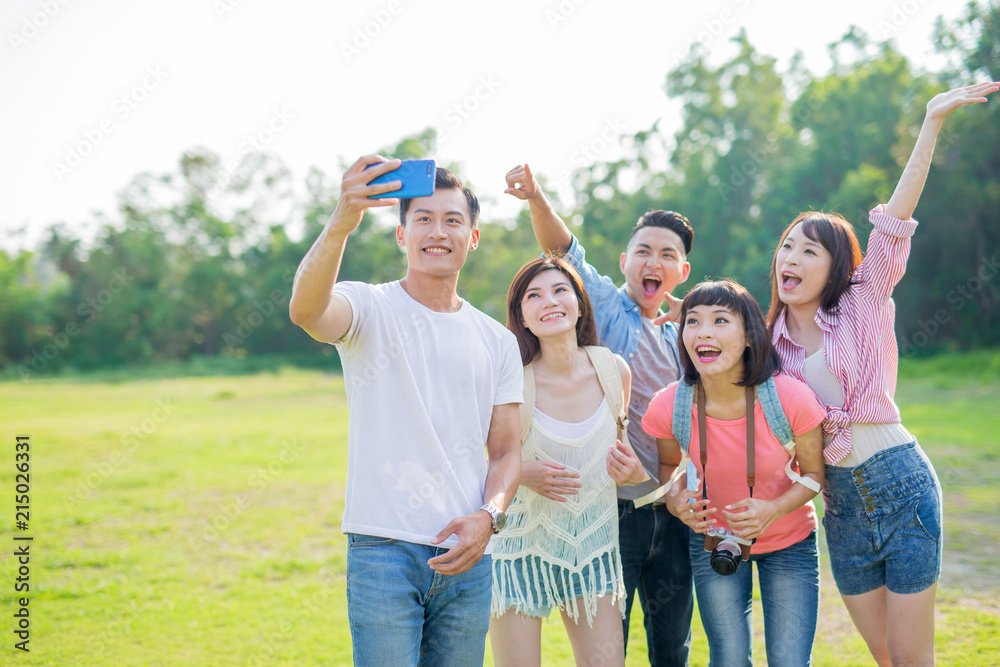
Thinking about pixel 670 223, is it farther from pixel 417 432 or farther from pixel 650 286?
pixel 417 432

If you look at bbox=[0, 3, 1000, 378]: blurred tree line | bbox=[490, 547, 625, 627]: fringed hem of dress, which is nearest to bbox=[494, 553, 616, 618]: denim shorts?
bbox=[490, 547, 625, 627]: fringed hem of dress

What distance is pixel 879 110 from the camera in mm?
26234

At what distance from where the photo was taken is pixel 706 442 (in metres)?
2.97

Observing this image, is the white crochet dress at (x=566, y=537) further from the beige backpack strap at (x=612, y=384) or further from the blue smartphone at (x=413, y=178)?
the blue smartphone at (x=413, y=178)

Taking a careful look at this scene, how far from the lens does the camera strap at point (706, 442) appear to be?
2838mm

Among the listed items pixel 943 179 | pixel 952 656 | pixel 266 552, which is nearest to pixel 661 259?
pixel 952 656

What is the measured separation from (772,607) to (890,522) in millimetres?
583

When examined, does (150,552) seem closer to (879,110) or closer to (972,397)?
(972,397)

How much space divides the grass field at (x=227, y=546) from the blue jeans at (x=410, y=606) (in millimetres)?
2352

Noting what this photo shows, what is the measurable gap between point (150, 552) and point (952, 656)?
22.1 ft

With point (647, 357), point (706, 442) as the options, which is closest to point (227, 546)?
point (647, 357)

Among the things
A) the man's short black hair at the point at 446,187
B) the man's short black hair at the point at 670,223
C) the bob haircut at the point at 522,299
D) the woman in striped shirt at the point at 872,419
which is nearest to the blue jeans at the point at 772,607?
the woman in striped shirt at the point at 872,419

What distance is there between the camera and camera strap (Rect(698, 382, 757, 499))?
284cm

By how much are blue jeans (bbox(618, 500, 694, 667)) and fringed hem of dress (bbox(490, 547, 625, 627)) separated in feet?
1.23
